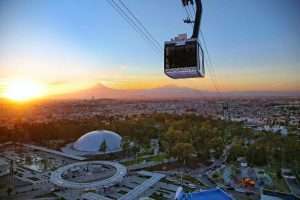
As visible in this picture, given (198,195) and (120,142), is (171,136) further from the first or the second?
(198,195)

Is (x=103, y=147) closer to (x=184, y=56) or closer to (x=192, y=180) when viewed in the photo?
(x=192, y=180)

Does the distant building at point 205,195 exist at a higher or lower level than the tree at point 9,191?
higher

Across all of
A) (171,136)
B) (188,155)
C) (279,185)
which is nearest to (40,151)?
(171,136)

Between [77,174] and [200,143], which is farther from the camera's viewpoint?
[200,143]

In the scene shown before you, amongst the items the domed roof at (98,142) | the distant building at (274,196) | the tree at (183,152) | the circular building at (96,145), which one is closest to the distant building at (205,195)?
the distant building at (274,196)

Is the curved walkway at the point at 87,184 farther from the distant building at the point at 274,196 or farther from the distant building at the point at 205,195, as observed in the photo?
the distant building at the point at 205,195

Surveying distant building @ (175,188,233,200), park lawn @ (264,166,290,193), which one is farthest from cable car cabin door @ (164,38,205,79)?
park lawn @ (264,166,290,193)

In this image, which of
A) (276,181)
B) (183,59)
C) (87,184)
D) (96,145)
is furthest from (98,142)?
(183,59)
